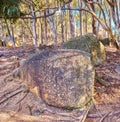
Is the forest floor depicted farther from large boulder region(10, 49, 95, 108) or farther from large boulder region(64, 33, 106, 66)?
large boulder region(64, 33, 106, 66)

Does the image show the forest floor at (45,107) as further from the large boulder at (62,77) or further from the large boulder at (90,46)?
the large boulder at (90,46)

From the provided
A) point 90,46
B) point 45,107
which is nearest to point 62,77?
point 45,107

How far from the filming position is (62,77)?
10.4 ft

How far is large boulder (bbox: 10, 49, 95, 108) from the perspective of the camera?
314cm

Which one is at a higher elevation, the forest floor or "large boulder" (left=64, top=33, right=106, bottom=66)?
"large boulder" (left=64, top=33, right=106, bottom=66)

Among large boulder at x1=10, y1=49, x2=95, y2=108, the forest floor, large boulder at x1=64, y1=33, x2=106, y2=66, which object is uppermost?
large boulder at x1=64, y1=33, x2=106, y2=66

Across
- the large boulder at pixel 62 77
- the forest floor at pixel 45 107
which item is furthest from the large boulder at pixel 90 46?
the large boulder at pixel 62 77

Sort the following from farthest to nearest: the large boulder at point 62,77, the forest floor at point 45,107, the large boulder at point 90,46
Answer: the large boulder at point 90,46 < the large boulder at point 62,77 < the forest floor at point 45,107

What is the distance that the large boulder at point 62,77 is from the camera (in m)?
3.14

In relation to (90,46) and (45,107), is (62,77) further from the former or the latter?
(90,46)

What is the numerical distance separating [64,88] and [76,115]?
38 centimetres

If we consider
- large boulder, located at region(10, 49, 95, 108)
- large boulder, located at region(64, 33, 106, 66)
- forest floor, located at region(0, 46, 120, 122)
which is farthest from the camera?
large boulder, located at region(64, 33, 106, 66)

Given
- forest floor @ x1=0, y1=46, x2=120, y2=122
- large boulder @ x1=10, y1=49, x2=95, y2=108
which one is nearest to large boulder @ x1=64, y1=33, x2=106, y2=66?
forest floor @ x1=0, y1=46, x2=120, y2=122

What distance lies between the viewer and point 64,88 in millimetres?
3145
